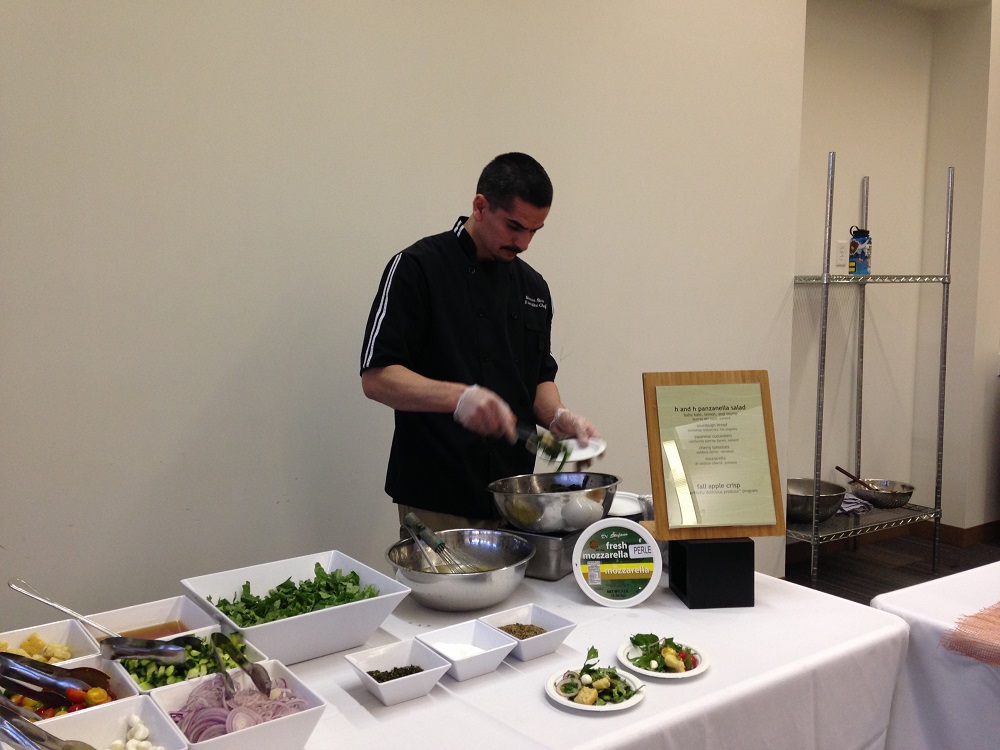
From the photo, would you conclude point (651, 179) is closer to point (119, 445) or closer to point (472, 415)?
point (472, 415)

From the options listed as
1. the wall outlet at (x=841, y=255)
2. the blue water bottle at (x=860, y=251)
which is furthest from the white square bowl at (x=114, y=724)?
the wall outlet at (x=841, y=255)

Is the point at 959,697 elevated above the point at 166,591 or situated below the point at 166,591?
above

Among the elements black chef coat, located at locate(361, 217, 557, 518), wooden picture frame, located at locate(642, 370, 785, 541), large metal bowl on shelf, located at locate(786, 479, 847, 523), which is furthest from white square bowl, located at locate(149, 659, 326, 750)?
large metal bowl on shelf, located at locate(786, 479, 847, 523)

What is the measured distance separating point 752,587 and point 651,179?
2.10 m

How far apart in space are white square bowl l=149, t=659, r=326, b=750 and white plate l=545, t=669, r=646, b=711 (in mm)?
353

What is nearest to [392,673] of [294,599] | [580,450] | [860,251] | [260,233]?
[294,599]

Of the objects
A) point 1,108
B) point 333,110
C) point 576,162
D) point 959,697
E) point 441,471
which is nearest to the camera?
point 959,697

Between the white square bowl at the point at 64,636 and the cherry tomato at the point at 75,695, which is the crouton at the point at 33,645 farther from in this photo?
the cherry tomato at the point at 75,695

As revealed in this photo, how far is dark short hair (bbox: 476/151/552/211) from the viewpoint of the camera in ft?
6.55

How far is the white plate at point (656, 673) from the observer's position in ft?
4.17

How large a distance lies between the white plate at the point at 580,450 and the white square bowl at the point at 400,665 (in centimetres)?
62

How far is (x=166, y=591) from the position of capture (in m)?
2.31

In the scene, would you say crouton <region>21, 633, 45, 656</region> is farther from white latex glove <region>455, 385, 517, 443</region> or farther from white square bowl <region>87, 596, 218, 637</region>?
white latex glove <region>455, 385, 517, 443</region>

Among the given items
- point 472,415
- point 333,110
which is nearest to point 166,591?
point 472,415
